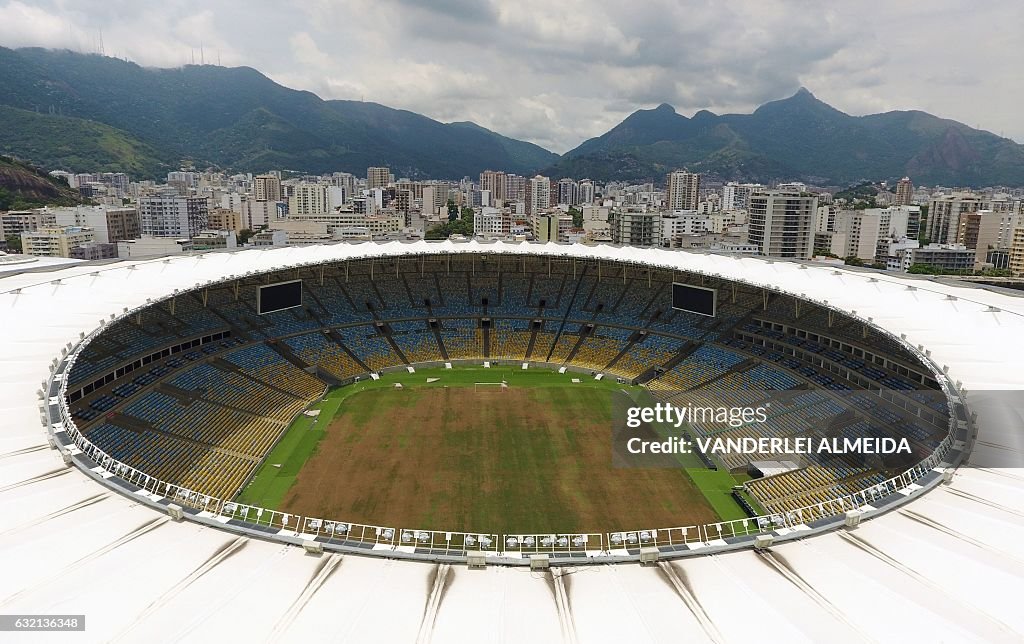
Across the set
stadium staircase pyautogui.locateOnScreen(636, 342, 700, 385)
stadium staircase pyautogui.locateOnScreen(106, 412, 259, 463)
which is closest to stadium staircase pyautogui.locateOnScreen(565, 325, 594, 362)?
stadium staircase pyautogui.locateOnScreen(636, 342, 700, 385)

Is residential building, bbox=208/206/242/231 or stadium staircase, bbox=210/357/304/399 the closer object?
stadium staircase, bbox=210/357/304/399

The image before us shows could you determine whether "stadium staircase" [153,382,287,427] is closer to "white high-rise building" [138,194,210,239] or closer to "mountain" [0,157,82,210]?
"white high-rise building" [138,194,210,239]

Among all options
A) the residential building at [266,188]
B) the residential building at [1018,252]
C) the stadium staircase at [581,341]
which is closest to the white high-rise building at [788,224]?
the residential building at [1018,252]

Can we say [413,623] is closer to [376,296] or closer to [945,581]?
[945,581]

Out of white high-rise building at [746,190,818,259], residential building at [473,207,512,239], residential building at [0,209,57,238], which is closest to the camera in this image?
white high-rise building at [746,190,818,259]

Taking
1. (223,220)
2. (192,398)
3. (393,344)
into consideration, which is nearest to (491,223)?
(223,220)

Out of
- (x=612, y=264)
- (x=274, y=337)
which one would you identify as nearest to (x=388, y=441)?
(x=274, y=337)
